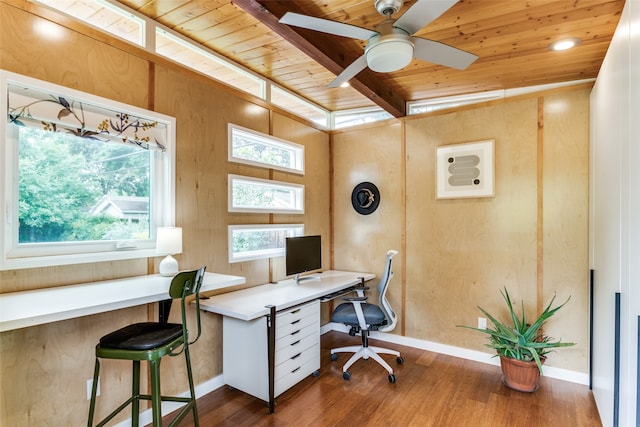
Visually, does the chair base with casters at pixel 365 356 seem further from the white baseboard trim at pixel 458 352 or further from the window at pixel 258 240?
the window at pixel 258 240

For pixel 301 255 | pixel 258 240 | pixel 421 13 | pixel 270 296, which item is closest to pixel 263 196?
pixel 258 240

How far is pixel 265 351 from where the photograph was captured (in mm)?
2301

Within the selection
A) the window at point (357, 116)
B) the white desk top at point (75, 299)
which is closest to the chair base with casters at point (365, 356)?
the white desk top at point (75, 299)

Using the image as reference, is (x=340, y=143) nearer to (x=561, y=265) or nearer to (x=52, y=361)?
(x=561, y=265)

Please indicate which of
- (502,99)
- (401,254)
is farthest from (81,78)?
(502,99)

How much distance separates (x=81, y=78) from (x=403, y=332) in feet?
11.7

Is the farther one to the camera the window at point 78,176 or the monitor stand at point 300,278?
the monitor stand at point 300,278

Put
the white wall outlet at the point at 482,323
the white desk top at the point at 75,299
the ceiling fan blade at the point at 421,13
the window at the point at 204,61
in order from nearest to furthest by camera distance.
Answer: the white desk top at the point at 75,299, the ceiling fan blade at the point at 421,13, the window at the point at 204,61, the white wall outlet at the point at 482,323

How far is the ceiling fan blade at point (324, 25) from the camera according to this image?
5.24ft

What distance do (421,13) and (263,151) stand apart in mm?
2002

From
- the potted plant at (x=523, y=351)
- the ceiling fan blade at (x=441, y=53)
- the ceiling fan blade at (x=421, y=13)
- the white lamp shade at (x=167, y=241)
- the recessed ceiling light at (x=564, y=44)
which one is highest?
the recessed ceiling light at (x=564, y=44)

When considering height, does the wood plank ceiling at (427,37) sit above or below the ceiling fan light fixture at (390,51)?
above

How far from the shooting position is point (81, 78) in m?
1.89

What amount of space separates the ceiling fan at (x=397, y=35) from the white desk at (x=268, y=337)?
5.87 feet
